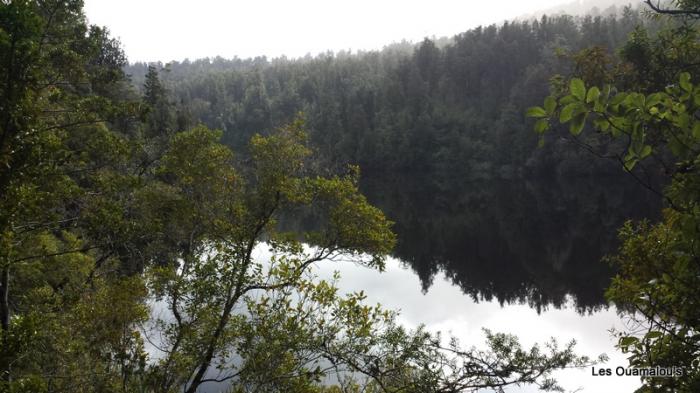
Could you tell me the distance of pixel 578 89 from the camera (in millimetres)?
2016

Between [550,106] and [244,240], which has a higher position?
[244,240]

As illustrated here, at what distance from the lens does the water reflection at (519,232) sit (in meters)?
29.0

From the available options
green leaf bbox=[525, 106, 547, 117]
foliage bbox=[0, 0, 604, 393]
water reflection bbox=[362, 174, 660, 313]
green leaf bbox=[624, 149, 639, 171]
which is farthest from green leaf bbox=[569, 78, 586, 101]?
water reflection bbox=[362, 174, 660, 313]

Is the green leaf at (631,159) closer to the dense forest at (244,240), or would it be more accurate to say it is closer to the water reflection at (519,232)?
the dense forest at (244,240)

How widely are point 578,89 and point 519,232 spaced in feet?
145

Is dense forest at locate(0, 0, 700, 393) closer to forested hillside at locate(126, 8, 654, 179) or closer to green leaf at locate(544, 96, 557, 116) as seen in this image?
green leaf at locate(544, 96, 557, 116)

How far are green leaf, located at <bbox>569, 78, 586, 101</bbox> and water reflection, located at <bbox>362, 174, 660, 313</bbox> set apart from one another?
85.4 feet

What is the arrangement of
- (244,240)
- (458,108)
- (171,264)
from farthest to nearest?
(458,108) → (244,240) → (171,264)

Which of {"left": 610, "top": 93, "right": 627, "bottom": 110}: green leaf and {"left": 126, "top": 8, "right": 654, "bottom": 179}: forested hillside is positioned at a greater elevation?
{"left": 126, "top": 8, "right": 654, "bottom": 179}: forested hillside

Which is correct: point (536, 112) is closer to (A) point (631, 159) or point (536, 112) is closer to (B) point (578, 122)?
A: (B) point (578, 122)

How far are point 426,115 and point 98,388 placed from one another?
90322mm

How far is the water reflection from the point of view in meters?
29.0

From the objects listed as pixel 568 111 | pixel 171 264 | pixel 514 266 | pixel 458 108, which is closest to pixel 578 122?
pixel 568 111

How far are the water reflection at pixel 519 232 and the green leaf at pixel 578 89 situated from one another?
85.4 ft
